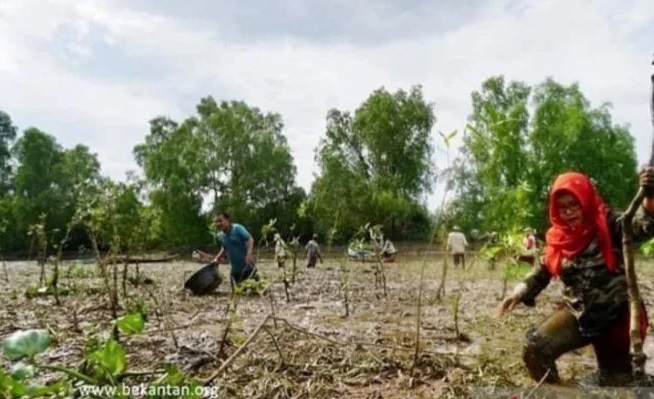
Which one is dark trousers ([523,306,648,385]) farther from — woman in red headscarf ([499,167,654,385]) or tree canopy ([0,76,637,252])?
tree canopy ([0,76,637,252])

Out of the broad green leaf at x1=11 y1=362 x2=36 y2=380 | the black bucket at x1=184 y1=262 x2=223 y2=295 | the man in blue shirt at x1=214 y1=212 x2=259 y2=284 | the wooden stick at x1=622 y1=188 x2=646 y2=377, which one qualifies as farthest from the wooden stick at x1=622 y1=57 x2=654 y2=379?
the black bucket at x1=184 y1=262 x2=223 y2=295

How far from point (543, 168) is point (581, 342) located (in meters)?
54.0

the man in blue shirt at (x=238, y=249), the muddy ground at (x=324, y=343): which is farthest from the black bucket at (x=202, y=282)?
the man in blue shirt at (x=238, y=249)

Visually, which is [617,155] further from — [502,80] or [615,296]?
[615,296]

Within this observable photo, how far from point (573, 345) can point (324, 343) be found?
6.63 ft

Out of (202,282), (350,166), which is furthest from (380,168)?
(202,282)

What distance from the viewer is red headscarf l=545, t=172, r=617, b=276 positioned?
14.2ft

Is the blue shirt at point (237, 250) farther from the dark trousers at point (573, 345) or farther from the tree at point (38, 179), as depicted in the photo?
the tree at point (38, 179)

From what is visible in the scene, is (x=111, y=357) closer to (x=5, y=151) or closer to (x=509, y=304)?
(x=509, y=304)

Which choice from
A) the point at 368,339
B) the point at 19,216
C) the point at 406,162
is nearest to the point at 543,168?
the point at 406,162

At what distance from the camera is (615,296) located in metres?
4.31

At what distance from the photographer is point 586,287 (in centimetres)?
443

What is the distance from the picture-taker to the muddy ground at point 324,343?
4.88 metres

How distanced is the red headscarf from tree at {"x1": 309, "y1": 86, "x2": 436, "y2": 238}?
161ft
